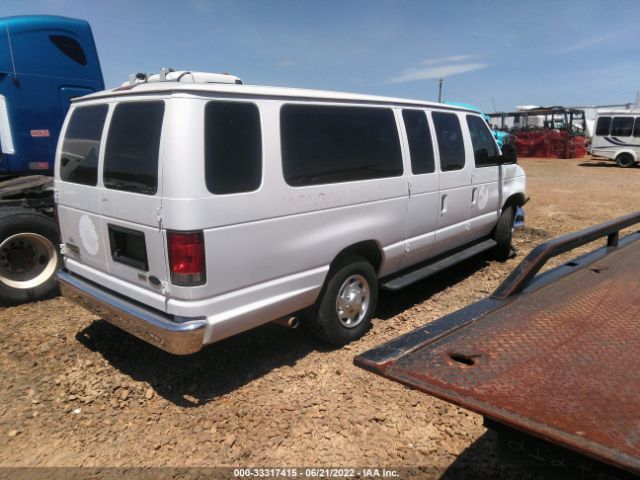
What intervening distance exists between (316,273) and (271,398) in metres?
0.95

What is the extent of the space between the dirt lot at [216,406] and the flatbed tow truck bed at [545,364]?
3.23ft

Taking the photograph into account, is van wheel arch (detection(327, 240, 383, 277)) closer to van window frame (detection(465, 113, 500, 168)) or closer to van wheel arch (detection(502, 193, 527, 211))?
van window frame (detection(465, 113, 500, 168))

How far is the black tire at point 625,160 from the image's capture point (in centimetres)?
2114

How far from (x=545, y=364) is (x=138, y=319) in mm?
2401

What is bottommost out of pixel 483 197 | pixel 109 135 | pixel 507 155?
pixel 483 197

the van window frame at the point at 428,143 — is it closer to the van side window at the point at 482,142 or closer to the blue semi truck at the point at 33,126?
the van side window at the point at 482,142

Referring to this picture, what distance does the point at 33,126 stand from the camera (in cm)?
563

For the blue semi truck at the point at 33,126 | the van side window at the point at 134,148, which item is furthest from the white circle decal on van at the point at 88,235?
the blue semi truck at the point at 33,126

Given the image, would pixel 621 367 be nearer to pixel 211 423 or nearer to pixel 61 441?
pixel 211 423

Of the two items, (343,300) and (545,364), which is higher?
(545,364)

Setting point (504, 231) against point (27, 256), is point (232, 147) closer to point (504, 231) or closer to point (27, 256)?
point (27, 256)

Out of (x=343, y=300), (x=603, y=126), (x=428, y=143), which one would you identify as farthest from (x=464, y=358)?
(x=603, y=126)

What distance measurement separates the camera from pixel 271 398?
3.33 m

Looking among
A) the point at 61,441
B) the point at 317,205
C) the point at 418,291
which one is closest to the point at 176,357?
the point at 61,441
